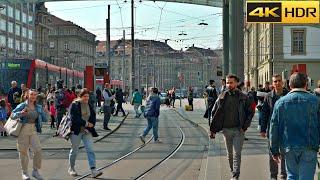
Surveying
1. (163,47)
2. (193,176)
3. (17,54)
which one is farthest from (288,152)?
(163,47)

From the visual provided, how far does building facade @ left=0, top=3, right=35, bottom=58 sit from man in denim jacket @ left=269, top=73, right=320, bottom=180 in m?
90.3

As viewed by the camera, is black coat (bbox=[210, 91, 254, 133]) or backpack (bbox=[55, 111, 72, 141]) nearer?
black coat (bbox=[210, 91, 254, 133])

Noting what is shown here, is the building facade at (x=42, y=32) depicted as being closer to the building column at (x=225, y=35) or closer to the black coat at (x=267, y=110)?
the building column at (x=225, y=35)

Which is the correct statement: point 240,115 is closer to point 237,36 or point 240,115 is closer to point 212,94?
point 237,36

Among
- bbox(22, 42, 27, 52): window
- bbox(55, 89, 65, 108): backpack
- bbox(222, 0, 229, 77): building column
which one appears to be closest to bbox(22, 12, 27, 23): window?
bbox(22, 42, 27, 52): window

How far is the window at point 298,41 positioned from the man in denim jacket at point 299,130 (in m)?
58.5

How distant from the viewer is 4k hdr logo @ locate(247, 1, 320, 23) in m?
15.7

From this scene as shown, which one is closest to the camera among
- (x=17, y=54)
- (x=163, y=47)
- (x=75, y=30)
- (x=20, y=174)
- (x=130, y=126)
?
(x=20, y=174)

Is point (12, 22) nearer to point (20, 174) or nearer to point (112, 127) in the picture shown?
point (112, 127)

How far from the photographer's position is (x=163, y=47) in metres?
138

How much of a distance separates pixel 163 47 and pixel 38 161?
127 meters

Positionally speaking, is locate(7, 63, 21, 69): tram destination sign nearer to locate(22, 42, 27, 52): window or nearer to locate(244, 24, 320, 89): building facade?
locate(244, 24, 320, 89): building facade

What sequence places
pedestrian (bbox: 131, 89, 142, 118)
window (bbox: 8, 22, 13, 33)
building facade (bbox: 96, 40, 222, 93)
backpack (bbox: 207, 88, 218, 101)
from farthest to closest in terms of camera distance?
building facade (bbox: 96, 40, 222, 93) < window (bbox: 8, 22, 13, 33) < pedestrian (bbox: 131, 89, 142, 118) < backpack (bbox: 207, 88, 218, 101)

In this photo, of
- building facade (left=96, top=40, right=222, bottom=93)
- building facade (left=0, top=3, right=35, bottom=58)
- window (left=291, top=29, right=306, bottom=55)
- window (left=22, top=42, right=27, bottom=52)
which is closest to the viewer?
window (left=291, top=29, right=306, bottom=55)
